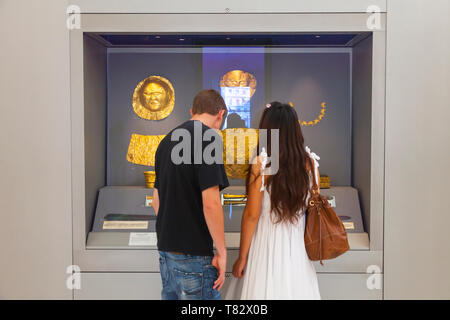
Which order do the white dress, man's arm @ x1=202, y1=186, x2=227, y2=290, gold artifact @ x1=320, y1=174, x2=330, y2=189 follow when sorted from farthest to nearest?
gold artifact @ x1=320, y1=174, x2=330, y2=189 → the white dress → man's arm @ x1=202, y1=186, x2=227, y2=290

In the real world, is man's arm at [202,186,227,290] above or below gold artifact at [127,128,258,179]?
below

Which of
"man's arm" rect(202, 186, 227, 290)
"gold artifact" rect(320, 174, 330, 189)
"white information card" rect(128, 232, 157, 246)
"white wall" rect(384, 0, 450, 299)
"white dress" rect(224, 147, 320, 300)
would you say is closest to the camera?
"man's arm" rect(202, 186, 227, 290)

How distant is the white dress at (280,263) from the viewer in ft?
6.92

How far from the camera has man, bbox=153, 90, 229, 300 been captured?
202 centimetres

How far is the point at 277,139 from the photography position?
82.2 inches

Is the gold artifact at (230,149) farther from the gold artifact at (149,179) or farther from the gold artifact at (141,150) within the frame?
the gold artifact at (149,179)

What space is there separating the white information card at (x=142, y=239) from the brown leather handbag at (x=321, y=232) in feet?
3.55

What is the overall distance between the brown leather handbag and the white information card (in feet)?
3.55

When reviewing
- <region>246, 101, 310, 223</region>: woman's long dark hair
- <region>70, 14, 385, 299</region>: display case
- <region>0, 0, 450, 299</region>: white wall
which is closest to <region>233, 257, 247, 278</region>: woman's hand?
<region>246, 101, 310, 223</region>: woman's long dark hair

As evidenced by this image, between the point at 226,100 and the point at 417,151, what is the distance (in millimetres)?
1276

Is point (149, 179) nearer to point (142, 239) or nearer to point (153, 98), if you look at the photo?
point (142, 239)

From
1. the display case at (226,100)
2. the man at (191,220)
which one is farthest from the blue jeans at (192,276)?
the display case at (226,100)

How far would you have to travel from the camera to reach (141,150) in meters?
3.11

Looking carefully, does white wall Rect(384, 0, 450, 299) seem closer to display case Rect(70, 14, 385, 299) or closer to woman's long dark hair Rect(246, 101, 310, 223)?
display case Rect(70, 14, 385, 299)
